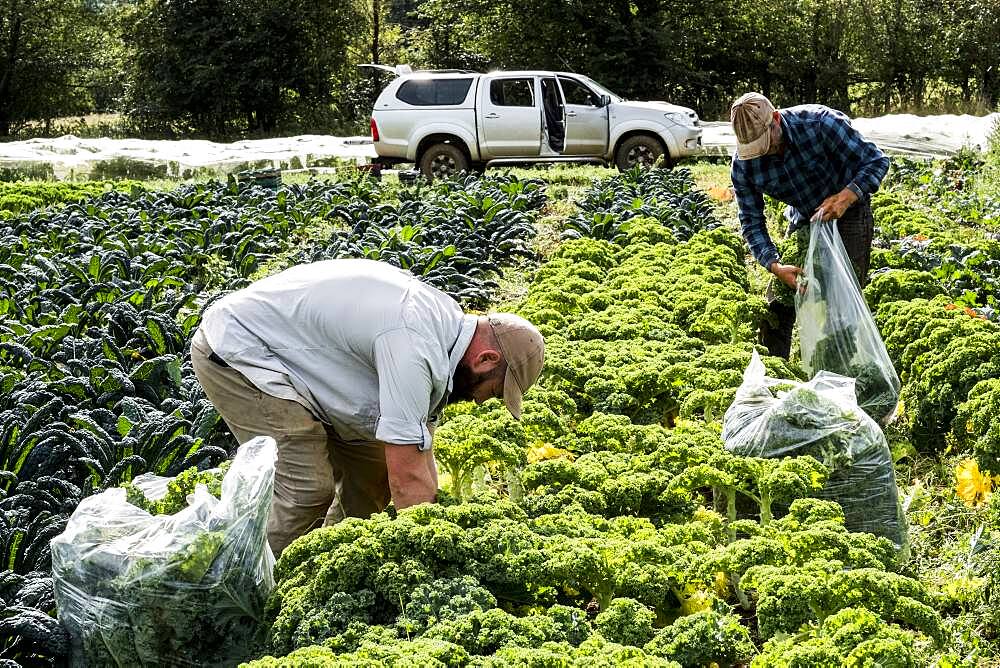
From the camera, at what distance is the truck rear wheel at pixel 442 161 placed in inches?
711

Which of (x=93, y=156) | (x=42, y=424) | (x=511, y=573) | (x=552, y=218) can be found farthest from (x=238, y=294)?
(x=93, y=156)

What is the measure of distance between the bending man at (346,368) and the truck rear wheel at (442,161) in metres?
13.6

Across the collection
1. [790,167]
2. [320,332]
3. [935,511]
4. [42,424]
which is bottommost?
[935,511]

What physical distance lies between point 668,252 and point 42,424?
5800 mm

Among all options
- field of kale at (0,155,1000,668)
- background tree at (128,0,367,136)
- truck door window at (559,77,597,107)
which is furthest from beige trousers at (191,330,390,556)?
background tree at (128,0,367,136)

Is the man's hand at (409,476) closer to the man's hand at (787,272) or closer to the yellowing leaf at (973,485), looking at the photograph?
the yellowing leaf at (973,485)

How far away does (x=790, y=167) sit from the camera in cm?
667

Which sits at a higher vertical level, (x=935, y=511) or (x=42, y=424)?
(x=42, y=424)

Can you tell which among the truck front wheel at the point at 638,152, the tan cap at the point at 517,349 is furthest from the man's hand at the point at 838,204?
the truck front wheel at the point at 638,152

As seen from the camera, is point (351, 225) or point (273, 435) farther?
point (351, 225)

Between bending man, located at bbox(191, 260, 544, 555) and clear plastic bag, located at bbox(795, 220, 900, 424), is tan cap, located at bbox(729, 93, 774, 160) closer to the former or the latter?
clear plastic bag, located at bbox(795, 220, 900, 424)

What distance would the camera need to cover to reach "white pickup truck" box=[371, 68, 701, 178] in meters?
18.0

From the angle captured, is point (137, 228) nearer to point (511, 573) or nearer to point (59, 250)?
point (59, 250)

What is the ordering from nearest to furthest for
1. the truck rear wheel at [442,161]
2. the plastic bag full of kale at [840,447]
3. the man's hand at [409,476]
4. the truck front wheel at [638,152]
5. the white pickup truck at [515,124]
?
the man's hand at [409,476] < the plastic bag full of kale at [840,447] < the white pickup truck at [515,124] < the truck rear wheel at [442,161] < the truck front wheel at [638,152]
